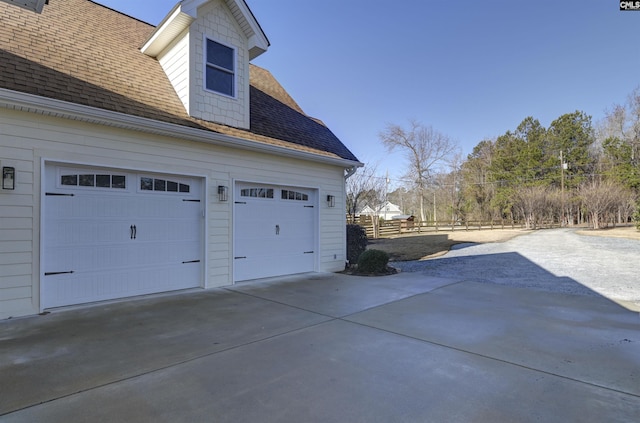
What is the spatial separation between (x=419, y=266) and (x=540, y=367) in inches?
269

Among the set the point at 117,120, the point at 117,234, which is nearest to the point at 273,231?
the point at 117,234

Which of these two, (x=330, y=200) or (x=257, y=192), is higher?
(x=257, y=192)

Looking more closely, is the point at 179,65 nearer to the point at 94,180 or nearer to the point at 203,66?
the point at 203,66

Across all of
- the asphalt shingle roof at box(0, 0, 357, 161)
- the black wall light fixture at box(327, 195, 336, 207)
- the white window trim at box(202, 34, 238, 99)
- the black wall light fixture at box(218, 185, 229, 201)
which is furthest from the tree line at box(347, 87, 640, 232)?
the black wall light fixture at box(218, 185, 229, 201)

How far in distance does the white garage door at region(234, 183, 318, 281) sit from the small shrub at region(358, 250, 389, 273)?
124 cm

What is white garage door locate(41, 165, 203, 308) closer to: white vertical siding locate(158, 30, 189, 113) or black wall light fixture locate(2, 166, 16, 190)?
black wall light fixture locate(2, 166, 16, 190)

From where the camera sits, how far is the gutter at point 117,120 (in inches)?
172

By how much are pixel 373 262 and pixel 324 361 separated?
5.13 m

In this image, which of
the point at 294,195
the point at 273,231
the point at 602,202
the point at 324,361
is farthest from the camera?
the point at 602,202

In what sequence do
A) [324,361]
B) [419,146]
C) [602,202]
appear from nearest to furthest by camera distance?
[324,361], [602,202], [419,146]

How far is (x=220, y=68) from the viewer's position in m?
6.92

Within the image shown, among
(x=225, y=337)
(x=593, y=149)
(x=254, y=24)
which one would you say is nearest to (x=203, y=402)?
(x=225, y=337)

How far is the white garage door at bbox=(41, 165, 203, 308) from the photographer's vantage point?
4844 mm

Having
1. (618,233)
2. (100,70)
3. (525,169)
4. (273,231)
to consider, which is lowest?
(618,233)
